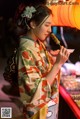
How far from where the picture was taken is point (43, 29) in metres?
1.72

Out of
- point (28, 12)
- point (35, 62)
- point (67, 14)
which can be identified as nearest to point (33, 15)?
point (28, 12)

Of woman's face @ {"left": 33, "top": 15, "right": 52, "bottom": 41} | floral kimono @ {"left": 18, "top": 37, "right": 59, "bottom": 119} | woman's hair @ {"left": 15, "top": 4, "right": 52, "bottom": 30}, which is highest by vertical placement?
woman's hair @ {"left": 15, "top": 4, "right": 52, "bottom": 30}

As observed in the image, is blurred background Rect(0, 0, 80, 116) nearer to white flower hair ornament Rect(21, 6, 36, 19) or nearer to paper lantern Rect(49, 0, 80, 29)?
paper lantern Rect(49, 0, 80, 29)

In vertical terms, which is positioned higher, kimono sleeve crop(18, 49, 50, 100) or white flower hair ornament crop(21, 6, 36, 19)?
white flower hair ornament crop(21, 6, 36, 19)

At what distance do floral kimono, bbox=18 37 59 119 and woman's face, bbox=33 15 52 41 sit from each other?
6cm

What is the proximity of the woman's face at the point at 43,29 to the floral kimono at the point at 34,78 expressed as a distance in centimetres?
6

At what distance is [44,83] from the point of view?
1719 mm

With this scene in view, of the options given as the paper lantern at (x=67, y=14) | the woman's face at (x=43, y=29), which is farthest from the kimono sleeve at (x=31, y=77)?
the paper lantern at (x=67, y=14)

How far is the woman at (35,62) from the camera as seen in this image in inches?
67.1

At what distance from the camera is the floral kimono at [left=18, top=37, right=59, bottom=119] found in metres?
1.72

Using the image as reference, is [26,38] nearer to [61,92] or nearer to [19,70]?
[19,70]

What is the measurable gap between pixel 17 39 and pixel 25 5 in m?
0.22

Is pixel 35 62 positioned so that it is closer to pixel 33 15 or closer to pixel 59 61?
pixel 59 61

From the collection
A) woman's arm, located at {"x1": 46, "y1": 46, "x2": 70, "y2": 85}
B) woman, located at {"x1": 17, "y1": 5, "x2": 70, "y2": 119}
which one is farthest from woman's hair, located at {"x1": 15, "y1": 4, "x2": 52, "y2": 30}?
woman's arm, located at {"x1": 46, "y1": 46, "x2": 70, "y2": 85}
